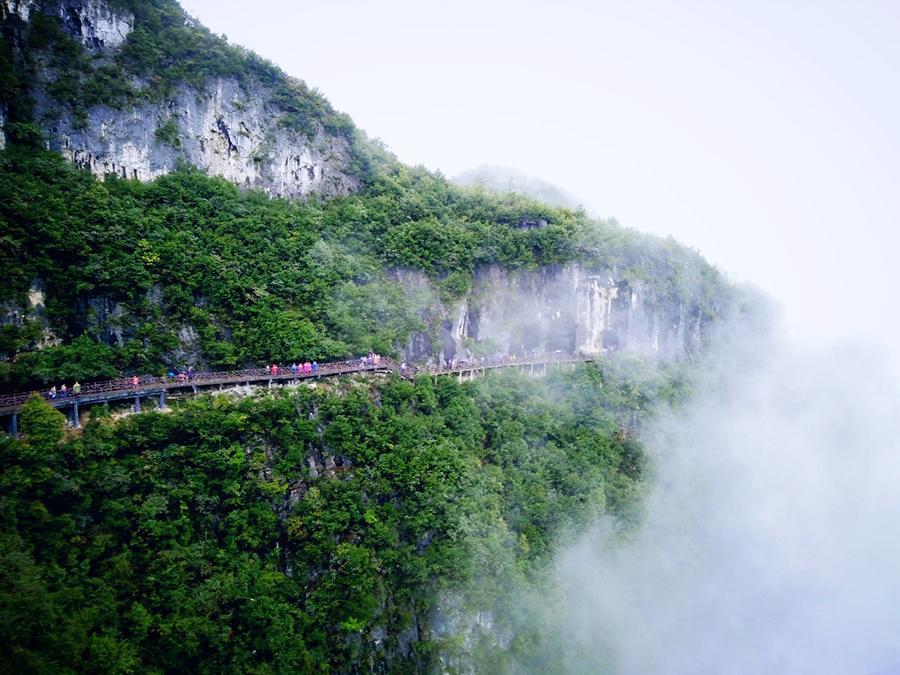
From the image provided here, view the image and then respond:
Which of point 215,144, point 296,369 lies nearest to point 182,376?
point 296,369

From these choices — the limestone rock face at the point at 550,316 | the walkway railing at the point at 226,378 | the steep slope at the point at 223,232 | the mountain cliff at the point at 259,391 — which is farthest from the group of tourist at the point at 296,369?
the limestone rock face at the point at 550,316

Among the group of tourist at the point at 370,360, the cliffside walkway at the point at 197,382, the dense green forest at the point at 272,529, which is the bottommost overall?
the dense green forest at the point at 272,529

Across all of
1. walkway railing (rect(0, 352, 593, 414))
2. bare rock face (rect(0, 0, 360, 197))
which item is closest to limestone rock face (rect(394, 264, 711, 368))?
walkway railing (rect(0, 352, 593, 414))

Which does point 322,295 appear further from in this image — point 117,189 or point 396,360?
point 117,189

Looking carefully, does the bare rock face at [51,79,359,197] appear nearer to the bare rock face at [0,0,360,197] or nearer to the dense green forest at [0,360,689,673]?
the bare rock face at [0,0,360,197]

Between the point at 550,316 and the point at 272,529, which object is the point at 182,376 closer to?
the point at 272,529

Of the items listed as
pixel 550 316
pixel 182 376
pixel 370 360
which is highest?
pixel 550 316

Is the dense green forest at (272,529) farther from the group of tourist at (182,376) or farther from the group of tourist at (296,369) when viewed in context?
the group of tourist at (182,376)
